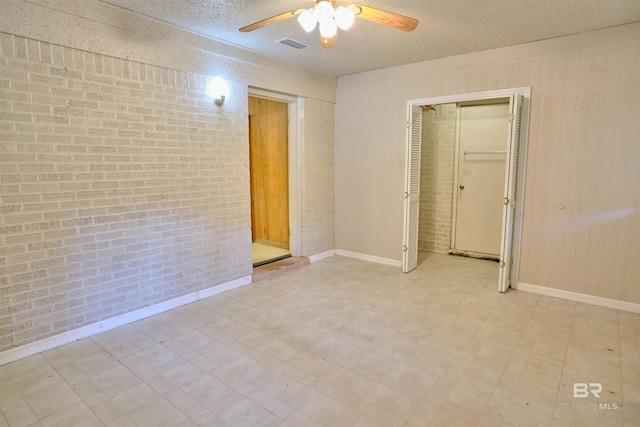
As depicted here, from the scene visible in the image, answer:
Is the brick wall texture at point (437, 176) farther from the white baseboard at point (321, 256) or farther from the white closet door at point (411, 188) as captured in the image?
the white baseboard at point (321, 256)

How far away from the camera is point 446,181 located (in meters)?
5.50

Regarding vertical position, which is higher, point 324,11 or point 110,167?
point 324,11

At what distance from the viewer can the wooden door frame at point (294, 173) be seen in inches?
191

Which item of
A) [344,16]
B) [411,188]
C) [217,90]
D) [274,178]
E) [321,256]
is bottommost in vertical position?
[321,256]

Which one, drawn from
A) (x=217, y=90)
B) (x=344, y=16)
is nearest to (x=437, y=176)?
(x=217, y=90)

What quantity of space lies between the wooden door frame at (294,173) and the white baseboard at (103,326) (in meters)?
1.21

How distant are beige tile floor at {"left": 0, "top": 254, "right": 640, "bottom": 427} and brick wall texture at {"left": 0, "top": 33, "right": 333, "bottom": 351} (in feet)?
1.20

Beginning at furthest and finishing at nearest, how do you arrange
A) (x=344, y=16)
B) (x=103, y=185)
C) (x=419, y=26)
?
(x=419, y=26) → (x=103, y=185) → (x=344, y=16)

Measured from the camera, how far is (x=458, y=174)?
5402 millimetres

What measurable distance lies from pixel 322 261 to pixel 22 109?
3.72 m

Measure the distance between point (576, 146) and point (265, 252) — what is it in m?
4.11

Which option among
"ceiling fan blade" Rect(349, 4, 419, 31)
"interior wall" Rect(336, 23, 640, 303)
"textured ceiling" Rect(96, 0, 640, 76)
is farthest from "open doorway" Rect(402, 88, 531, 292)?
"ceiling fan blade" Rect(349, 4, 419, 31)

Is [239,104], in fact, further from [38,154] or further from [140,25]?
[38,154]

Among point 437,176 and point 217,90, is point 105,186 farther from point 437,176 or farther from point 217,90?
point 437,176
